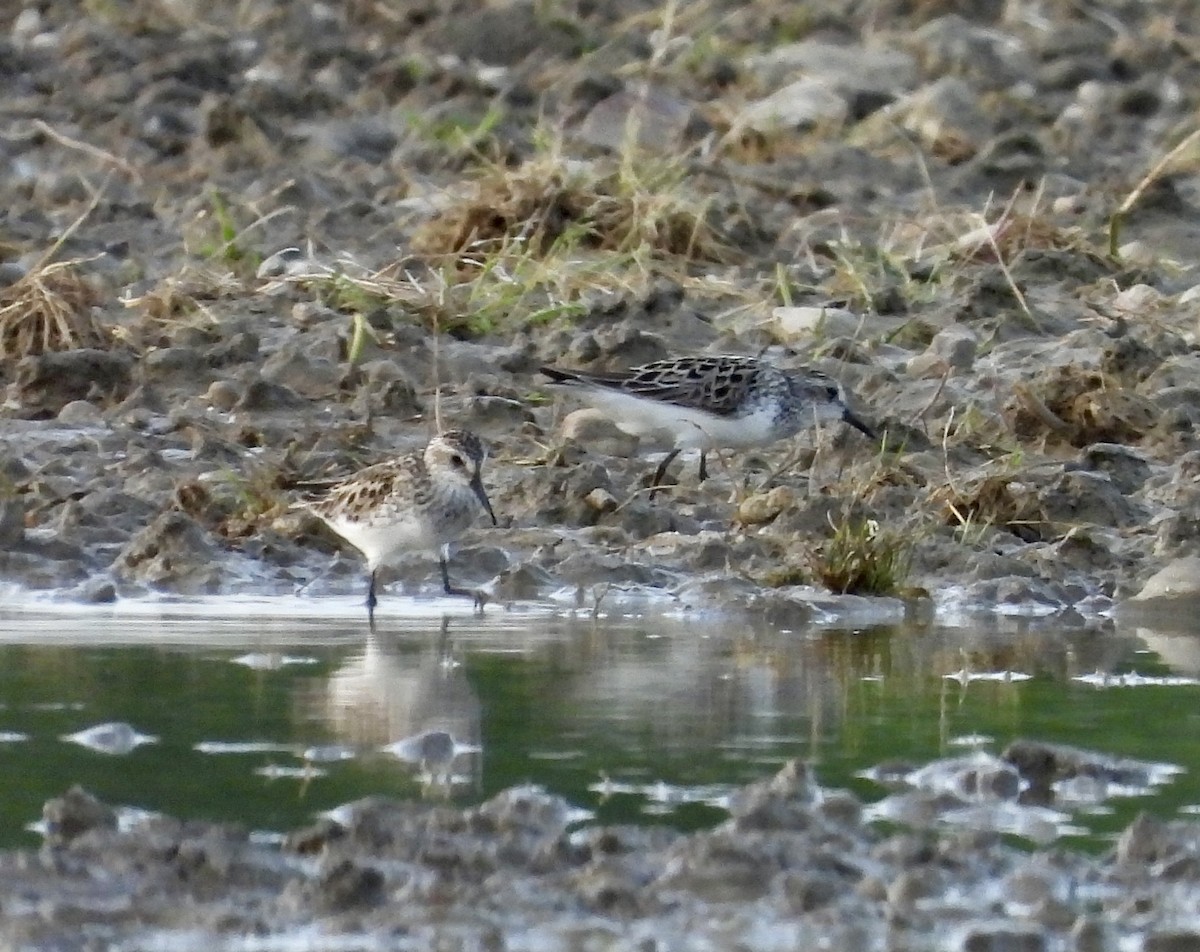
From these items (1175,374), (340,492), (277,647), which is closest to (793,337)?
(1175,374)

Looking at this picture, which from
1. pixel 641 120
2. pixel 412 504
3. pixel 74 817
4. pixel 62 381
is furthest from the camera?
pixel 641 120

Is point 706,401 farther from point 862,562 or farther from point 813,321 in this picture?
point 862,562

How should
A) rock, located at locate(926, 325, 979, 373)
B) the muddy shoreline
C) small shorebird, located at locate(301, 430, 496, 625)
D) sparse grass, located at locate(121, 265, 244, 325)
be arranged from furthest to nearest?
sparse grass, located at locate(121, 265, 244, 325) < rock, located at locate(926, 325, 979, 373) < small shorebird, located at locate(301, 430, 496, 625) < the muddy shoreline

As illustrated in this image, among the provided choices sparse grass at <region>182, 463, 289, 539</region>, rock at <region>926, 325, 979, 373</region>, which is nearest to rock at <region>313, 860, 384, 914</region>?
sparse grass at <region>182, 463, 289, 539</region>

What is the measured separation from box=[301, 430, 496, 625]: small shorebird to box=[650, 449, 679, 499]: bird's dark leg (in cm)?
101

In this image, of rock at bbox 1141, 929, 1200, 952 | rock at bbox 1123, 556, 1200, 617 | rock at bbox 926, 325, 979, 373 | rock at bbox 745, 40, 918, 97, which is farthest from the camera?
rock at bbox 745, 40, 918, 97

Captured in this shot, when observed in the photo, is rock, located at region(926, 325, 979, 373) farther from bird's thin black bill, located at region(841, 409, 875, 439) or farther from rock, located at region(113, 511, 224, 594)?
rock, located at region(113, 511, 224, 594)

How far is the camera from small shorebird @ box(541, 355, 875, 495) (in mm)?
11578

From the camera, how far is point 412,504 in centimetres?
953

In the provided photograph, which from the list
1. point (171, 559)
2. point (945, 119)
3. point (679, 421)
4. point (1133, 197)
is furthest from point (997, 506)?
point (945, 119)

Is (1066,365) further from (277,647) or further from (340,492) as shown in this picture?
(277,647)

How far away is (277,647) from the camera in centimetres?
843

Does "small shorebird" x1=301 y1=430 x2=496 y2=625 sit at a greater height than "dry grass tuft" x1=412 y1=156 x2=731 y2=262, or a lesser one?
lesser

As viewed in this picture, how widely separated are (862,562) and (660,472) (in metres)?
1.90
